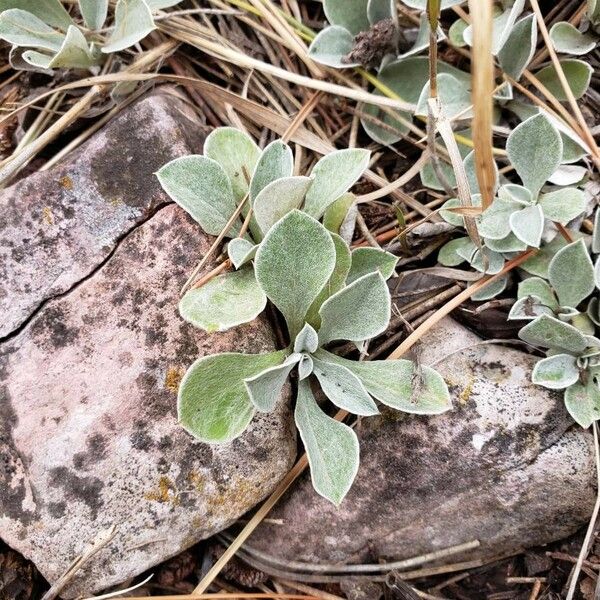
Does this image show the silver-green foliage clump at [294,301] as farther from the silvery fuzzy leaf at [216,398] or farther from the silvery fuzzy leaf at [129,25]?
the silvery fuzzy leaf at [129,25]

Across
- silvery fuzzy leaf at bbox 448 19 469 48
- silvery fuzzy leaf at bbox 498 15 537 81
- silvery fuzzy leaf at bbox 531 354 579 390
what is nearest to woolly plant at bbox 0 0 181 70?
silvery fuzzy leaf at bbox 448 19 469 48

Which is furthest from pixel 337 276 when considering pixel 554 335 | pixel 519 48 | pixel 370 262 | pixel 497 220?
pixel 519 48

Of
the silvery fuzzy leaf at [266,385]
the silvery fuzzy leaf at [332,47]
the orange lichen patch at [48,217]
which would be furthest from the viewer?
the silvery fuzzy leaf at [332,47]

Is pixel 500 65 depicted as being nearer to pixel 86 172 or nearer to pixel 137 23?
pixel 137 23

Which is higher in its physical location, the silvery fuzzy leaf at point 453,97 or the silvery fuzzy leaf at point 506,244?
the silvery fuzzy leaf at point 453,97

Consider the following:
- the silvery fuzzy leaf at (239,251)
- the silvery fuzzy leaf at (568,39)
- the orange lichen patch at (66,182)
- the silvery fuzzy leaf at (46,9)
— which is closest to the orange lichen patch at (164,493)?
the silvery fuzzy leaf at (239,251)

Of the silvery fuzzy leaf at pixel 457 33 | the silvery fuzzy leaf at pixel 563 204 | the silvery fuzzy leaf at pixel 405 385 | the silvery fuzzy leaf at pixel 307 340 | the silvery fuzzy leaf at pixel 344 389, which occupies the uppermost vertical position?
the silvery fuzzy leaf at pixel 457 33

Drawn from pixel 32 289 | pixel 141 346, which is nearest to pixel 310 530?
pixel 141 346

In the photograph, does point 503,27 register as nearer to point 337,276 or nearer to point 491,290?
point 491,290
